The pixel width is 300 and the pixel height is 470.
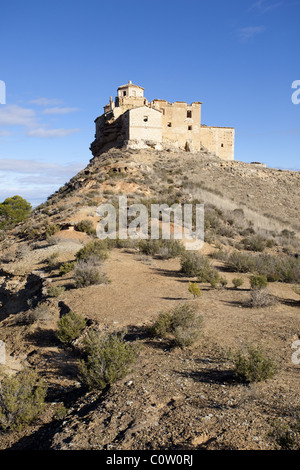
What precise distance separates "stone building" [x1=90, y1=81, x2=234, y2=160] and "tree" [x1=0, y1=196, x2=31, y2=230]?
9551 millimetres

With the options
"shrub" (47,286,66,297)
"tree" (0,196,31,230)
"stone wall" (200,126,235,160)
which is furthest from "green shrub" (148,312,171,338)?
"stone wall" (200,126,235,160)

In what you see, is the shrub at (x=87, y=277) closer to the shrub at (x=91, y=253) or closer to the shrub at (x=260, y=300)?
the shrub at (x=91, y=253)

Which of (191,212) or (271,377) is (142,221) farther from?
(271,377)

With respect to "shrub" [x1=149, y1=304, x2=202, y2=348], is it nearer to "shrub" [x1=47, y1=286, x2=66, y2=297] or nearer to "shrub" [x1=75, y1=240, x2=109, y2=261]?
"shrub" [x1=47, y1=286, x2=66, y2=297]

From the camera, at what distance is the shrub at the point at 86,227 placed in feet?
57.4

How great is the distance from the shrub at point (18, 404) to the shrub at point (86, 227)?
481 inches

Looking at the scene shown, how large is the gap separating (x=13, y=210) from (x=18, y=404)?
1182 inches

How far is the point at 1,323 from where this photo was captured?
9969 millimetres

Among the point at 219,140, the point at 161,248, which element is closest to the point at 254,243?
the point at 161,248

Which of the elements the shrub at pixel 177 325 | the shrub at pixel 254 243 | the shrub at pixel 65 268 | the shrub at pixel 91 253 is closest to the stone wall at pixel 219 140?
the shrub at pixel 254 243

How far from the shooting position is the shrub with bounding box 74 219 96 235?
17.5 metres

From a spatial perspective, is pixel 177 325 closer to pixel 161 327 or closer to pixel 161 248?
pixel 161 327

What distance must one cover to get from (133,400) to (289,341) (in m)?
3.63
